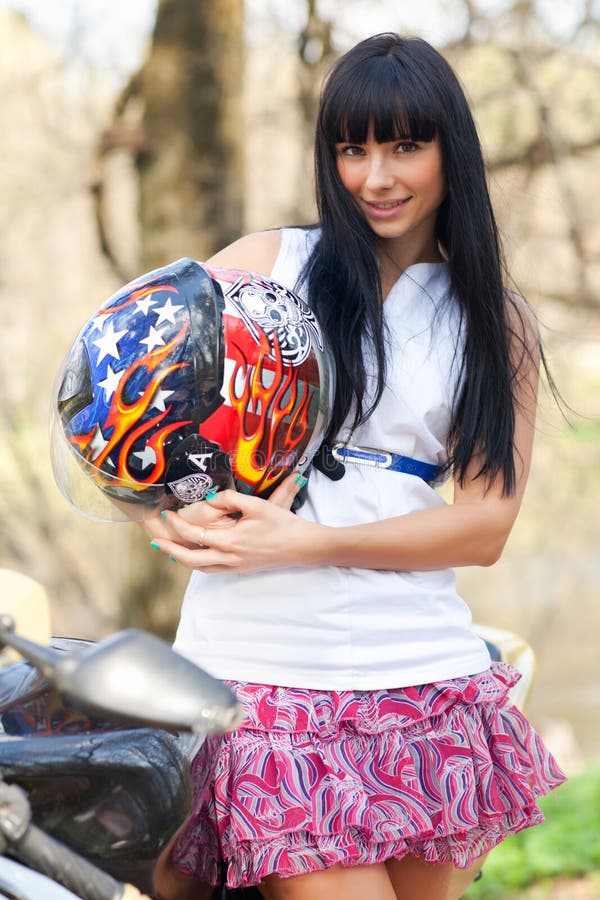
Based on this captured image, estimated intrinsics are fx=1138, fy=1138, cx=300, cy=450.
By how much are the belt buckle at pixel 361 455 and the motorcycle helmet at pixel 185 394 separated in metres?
0.12

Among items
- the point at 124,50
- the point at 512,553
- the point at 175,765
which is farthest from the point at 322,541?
the point at 512,553

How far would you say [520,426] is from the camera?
83.1 inches

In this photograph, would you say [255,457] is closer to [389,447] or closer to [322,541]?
[322,541]

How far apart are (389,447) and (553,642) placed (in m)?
6.93

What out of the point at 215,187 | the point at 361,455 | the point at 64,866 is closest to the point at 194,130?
the point at 215,187

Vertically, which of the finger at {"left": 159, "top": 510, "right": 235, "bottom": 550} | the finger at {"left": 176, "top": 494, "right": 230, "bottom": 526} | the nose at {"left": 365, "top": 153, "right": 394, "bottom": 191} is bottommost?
the finger at {"left": 159, "top": 510, "right": 235, "bottom": 550}

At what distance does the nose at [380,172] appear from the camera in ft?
6.45

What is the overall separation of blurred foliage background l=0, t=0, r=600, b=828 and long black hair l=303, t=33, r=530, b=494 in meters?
2.52

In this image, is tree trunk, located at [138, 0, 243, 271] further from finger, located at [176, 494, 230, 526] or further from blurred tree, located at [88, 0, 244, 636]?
finger, located at [176, 494, 230, 526]

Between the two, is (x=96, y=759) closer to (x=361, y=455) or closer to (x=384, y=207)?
(x=361, y=455)

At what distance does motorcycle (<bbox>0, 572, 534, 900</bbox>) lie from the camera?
1.14 meters

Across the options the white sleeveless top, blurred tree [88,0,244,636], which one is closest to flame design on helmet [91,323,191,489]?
the white sleeveless top

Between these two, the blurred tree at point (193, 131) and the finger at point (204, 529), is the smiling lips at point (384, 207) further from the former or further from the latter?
the blurred tree at point (193, 131)

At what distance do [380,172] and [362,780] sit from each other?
1.02 m
